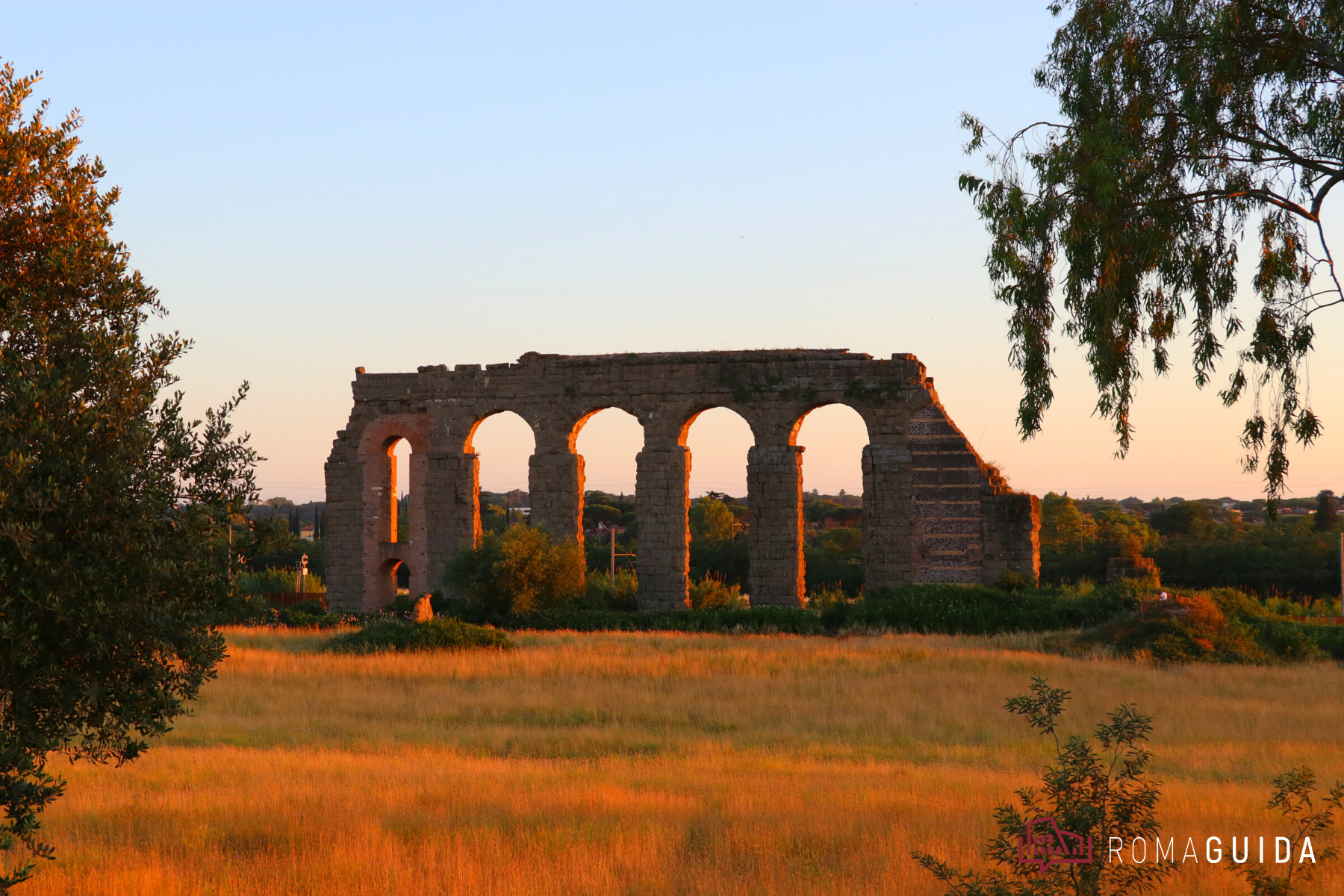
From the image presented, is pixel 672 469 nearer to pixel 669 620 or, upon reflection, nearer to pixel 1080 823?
pixel 669 620

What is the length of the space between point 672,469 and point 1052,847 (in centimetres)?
2253

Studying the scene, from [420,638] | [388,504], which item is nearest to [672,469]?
[388,504]

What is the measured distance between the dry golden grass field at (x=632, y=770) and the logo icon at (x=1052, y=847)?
4.01ft

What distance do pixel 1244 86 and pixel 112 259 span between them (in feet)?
24.6

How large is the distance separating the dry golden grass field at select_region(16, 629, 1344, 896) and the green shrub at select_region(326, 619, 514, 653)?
1.41m

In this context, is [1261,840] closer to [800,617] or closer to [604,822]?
[604,822]

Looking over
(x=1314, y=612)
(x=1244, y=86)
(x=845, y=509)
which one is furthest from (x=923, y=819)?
(x=845, y=509)

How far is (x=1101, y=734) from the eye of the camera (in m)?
6.54

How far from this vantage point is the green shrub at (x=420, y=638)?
21.8 m

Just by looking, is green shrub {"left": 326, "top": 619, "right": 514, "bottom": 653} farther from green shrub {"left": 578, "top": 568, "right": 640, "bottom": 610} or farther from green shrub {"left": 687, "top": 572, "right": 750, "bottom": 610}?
green shrub {"left": 687, "top": 572, "right": 750, "bottom": 610}

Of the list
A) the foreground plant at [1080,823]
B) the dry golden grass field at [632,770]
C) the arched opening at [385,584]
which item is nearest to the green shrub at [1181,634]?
the dry golden grass field at [632,770]

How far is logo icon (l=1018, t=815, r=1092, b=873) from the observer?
20.0 ft

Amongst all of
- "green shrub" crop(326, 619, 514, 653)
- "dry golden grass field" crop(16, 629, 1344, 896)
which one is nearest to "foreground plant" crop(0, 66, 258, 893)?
"dry golden grass field" crop(16, 629, 1344, 896)

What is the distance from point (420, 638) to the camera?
72.2ft
